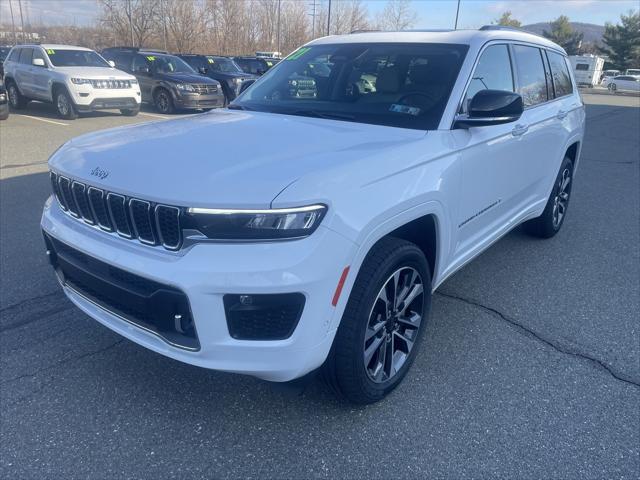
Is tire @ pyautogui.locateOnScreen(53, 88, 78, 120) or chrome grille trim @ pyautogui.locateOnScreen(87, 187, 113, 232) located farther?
tire @ pyautogui.locateOnScreen(53, 88, 78, 120)

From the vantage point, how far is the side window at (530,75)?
4086mm

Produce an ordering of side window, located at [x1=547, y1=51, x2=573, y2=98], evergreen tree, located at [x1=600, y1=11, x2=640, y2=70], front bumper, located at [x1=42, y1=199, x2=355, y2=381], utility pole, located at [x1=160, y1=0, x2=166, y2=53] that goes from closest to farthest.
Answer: front bumper, located at [x1=42, y1=199, x2=355, y2=381] → side window, located at [x1=547, y1=51, x2=573, y2=98] → utility pole, located at [x1=160, y1=0, x2=166, y2=53] → evergreen tree, located at [x1=600, y1=11, x2=640, y2=70]

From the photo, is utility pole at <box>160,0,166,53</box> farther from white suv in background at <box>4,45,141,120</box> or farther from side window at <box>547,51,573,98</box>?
side window at <box>547,51,573,98</box>

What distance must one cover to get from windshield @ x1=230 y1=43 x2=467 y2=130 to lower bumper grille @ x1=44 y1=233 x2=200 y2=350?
1634mm

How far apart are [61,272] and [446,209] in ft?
7.04

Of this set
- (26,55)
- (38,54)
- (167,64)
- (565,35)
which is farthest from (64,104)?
(565,35)

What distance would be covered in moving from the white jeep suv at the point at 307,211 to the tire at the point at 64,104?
11.3 meters

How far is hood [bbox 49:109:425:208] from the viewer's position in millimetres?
2170

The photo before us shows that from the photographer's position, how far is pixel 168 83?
14977 mm

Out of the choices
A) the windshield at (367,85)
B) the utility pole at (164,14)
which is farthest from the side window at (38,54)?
the utility pole at (164,14)

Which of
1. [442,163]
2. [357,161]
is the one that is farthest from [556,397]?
[357,161]

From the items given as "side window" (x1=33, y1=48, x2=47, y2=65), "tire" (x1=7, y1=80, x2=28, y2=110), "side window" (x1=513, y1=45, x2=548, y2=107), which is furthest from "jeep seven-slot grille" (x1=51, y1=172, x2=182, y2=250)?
"tire" (x1=7, y1=80, x2=28, y2=110)

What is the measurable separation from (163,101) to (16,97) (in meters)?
4.09

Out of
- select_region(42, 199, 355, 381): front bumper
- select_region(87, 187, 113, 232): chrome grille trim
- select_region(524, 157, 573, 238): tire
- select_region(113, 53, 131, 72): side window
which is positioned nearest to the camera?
select_region(42, 199, 355, 381): front bumper
